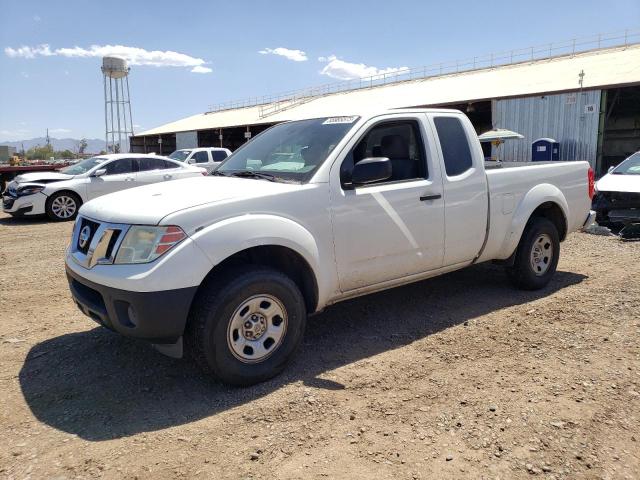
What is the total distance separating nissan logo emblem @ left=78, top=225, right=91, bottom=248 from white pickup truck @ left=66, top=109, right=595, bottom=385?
1cm

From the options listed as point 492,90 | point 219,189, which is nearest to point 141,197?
point 219,189

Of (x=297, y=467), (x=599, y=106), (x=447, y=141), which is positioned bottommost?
(x=297, y=467)

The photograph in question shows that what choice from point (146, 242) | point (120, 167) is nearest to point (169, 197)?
point (146, 242)

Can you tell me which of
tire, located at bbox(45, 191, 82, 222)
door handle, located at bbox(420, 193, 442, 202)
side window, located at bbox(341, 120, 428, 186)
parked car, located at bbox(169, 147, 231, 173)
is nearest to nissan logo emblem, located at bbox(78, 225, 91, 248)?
side window, located at bbox(341, 120, 428, 186)

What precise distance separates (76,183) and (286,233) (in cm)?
993

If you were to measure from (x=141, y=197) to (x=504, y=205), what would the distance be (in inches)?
133

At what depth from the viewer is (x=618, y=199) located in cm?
957

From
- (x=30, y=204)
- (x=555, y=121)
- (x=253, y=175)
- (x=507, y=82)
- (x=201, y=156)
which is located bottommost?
(x=30, y=204)

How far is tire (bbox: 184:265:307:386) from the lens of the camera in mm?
3246

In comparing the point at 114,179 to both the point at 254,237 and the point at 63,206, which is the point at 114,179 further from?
the point at 254,237

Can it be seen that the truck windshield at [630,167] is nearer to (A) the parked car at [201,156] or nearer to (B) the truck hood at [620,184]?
(B) the truck hood at [620,184]

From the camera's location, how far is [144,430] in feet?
9.92

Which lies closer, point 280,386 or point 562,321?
point 280,386

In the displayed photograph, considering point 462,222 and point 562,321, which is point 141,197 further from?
point 562,321
